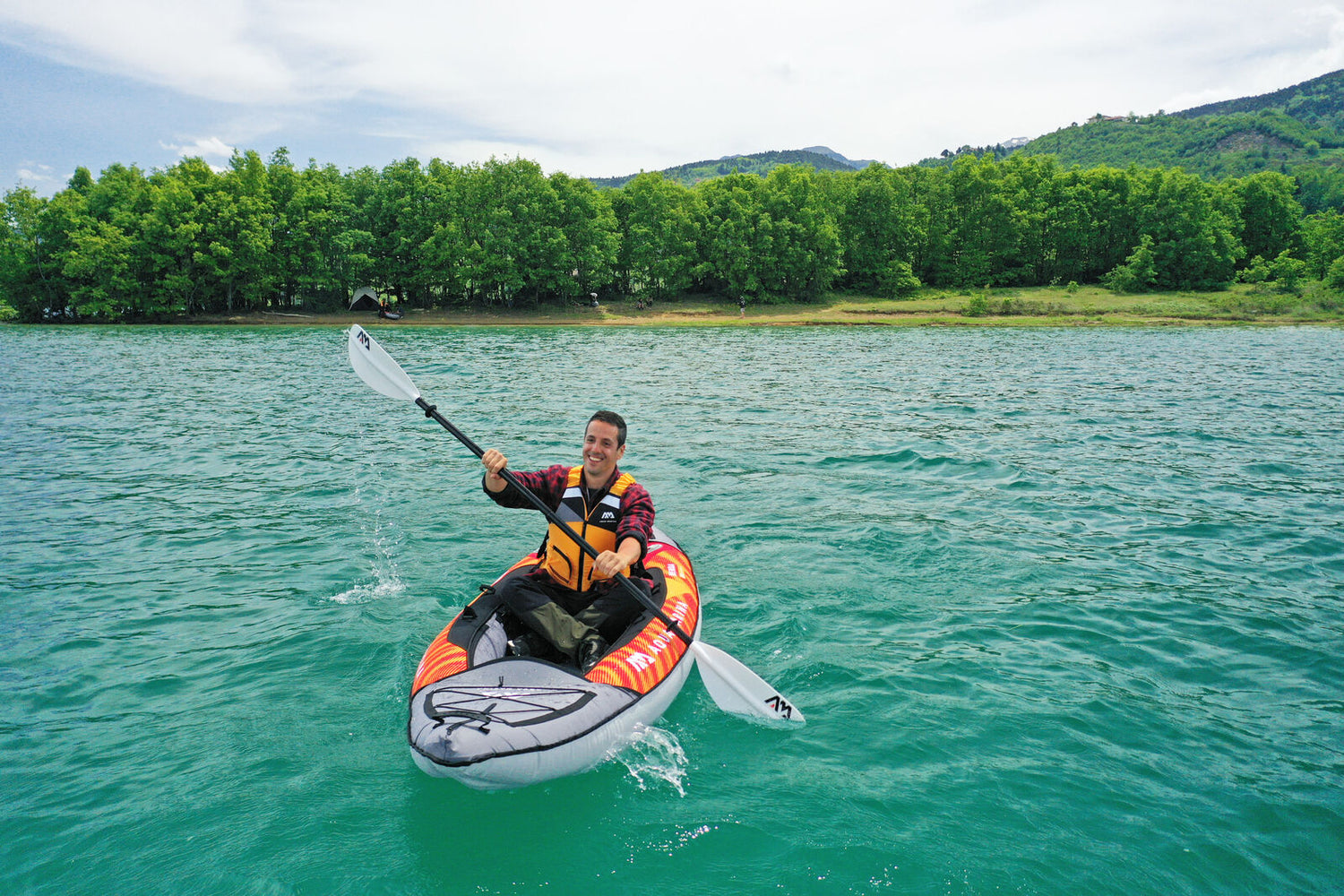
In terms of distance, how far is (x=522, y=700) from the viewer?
4508mm

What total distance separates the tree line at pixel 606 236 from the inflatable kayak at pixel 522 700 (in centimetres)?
5150

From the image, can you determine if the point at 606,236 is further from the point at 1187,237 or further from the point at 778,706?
the point at 778,706

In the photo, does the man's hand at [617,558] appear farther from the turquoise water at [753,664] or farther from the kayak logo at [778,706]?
the kayak logo at [778,706]

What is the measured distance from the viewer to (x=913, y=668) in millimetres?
5965

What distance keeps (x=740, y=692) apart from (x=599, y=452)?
1968 mm

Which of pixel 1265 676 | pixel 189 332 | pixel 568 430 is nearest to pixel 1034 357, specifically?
pixel 568 430

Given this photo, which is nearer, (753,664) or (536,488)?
(536,488)

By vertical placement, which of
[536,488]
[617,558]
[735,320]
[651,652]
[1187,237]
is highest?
[1187,237]

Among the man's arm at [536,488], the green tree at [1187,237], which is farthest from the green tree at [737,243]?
the man's arm at [536,488]

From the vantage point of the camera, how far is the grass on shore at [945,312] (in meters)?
46.3

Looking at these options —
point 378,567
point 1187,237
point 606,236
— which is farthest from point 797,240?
point 378,567

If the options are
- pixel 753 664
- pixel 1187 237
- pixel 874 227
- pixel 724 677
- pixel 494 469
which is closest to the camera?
pixel 724 677

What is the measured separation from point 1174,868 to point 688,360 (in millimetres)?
25330

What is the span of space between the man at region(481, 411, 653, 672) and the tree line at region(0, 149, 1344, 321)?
5060 cm
